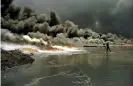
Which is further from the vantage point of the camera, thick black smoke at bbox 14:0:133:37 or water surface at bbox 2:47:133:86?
thick black smoke at bbox 14:0:133:37

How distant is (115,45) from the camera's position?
9.18 metres

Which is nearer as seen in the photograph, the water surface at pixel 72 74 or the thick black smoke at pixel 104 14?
the water surface at pixel 72 74

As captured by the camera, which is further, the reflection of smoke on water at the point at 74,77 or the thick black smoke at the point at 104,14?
the thick black smoke at the point at 104,14

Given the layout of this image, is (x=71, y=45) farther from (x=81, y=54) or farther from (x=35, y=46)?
(x=35, y=46)

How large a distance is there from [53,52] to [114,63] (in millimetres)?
3106

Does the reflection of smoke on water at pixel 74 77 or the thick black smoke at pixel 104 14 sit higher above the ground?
the thick black smoke at pixel 104 14

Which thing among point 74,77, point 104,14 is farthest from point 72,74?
point 104,14

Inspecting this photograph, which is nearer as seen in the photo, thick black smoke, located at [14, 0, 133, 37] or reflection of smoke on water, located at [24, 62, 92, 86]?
reflection of smoke on water, located at [24, 62, 92, 86]

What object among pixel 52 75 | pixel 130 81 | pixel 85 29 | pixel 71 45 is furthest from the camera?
pixel 71 45

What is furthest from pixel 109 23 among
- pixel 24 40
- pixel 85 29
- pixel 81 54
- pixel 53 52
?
pixel 24 40

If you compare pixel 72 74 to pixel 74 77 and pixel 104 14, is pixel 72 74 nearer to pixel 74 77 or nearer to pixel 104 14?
pixel 74 77

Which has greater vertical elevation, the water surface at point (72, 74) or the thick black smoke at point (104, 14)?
the thick black smoke at point (104, 14)

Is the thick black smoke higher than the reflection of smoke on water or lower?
higher

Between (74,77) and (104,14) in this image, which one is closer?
(74,77)
